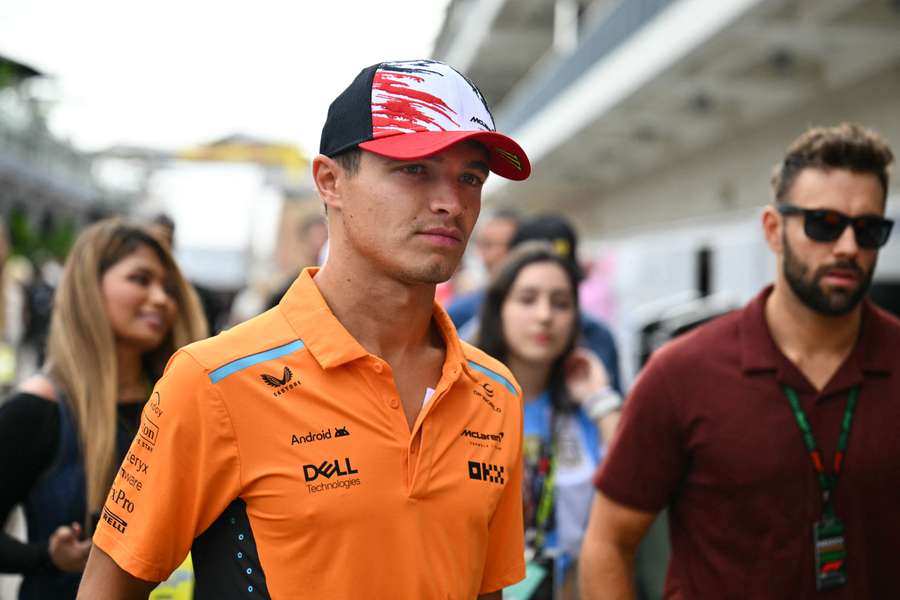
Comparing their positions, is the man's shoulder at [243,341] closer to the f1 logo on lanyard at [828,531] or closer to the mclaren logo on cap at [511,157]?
the mclaren logo on cap at [511,157]

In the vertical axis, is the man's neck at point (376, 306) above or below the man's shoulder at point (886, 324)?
above

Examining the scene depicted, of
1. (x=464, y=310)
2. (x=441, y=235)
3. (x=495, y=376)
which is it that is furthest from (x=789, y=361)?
(x=464, y=310)

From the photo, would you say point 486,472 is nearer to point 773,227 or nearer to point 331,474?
point 331,474

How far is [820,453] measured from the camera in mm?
2801

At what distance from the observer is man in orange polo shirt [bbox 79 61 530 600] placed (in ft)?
6.06

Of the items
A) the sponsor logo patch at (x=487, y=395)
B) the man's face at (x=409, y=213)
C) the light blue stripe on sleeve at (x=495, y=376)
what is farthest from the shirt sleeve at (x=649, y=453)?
the man's face at (x=409, y=213)

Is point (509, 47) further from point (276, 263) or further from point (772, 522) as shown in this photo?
point (772, 522)

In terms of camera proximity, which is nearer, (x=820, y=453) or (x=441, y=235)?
(x=441, y=235)

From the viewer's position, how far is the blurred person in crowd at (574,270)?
497cm

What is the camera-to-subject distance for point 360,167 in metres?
1.99

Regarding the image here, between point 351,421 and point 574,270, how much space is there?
9.59 ft

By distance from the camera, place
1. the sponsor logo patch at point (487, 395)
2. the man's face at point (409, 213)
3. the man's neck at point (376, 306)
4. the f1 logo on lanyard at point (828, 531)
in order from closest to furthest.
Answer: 1. the man's face at point (409, 213)
2. the man's neck at point (376, 306)
3. the sponsor logo patch at point (487, 395)
4. the f1 logo on lanyard at point (828, 531)

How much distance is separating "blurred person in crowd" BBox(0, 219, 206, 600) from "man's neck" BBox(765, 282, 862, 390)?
223 cm

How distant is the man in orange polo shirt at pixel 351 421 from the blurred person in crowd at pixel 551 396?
182 centimetres
